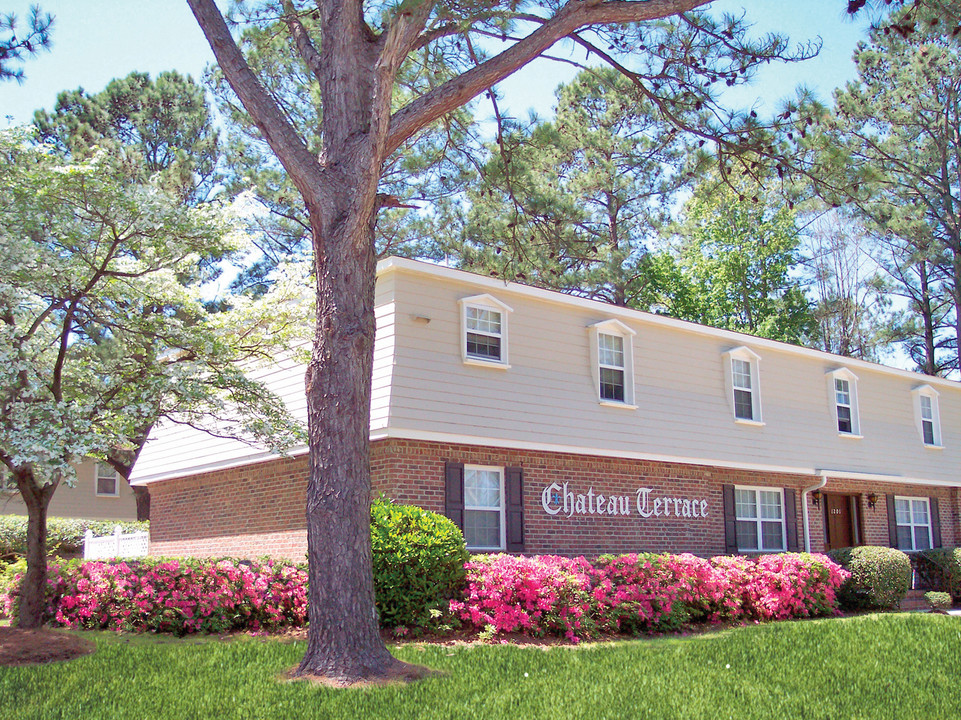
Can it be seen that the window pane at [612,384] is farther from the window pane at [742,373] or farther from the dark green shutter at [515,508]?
the window pane at [742,373]

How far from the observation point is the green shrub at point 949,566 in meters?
19.8

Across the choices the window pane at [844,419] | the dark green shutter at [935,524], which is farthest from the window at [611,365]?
the dark green shutter at [935,524]

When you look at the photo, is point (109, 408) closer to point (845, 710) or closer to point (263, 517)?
point (263, 517)

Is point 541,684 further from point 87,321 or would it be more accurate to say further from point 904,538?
point 904,538

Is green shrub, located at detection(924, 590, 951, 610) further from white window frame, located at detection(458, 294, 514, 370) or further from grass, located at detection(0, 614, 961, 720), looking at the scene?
white window frame, located at detection(458, 294, 514, 370)

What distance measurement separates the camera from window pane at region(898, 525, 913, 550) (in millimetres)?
21781

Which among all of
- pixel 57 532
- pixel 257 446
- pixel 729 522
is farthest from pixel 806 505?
pixel 57 532

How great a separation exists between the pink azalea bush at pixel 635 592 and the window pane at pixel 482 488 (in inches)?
71.2

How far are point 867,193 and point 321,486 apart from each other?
23.4 ft

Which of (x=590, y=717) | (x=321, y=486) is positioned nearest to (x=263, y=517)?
(x=321, y=486)

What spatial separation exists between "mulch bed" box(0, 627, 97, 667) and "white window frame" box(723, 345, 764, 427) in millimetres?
12680

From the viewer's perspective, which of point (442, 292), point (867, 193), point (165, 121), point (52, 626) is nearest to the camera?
point (867, 193)

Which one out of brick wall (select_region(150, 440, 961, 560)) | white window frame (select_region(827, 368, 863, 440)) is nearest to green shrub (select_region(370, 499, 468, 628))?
brick wall (select_region(150, 440, 961, 560))

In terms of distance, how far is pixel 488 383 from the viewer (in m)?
14.4
